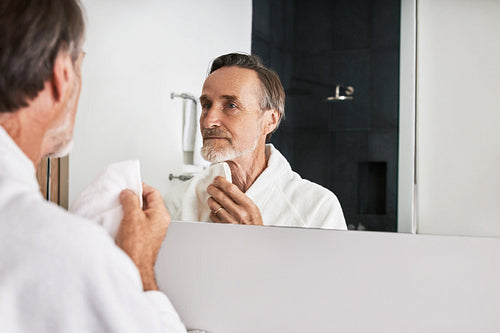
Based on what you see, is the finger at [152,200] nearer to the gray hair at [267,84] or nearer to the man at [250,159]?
the man at [250,159]

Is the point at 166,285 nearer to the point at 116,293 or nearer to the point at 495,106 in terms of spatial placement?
the point at 116,293

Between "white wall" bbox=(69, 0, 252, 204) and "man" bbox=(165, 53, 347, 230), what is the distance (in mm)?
83

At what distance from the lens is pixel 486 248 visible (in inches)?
40.7

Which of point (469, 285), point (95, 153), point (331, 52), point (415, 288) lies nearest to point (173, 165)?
point (95, 153)

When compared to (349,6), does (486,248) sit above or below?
below

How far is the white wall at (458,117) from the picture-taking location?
99 centimetres

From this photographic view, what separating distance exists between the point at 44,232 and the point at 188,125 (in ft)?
2.74

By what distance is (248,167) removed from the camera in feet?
3.95

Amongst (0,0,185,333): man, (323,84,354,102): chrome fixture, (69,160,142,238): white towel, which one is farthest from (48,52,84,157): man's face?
(323,84,354,102): chrome fixture

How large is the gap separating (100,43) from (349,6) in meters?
0.76

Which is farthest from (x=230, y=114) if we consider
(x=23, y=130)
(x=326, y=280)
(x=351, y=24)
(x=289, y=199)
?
(x=23, y=130)

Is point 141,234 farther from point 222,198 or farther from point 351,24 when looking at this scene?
point 351,24

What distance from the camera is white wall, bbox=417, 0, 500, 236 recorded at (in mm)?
985

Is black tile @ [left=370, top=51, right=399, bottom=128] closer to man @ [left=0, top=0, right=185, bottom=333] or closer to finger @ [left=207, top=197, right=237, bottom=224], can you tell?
finger @ [left=207, top=197, right=237, bottom=224]
